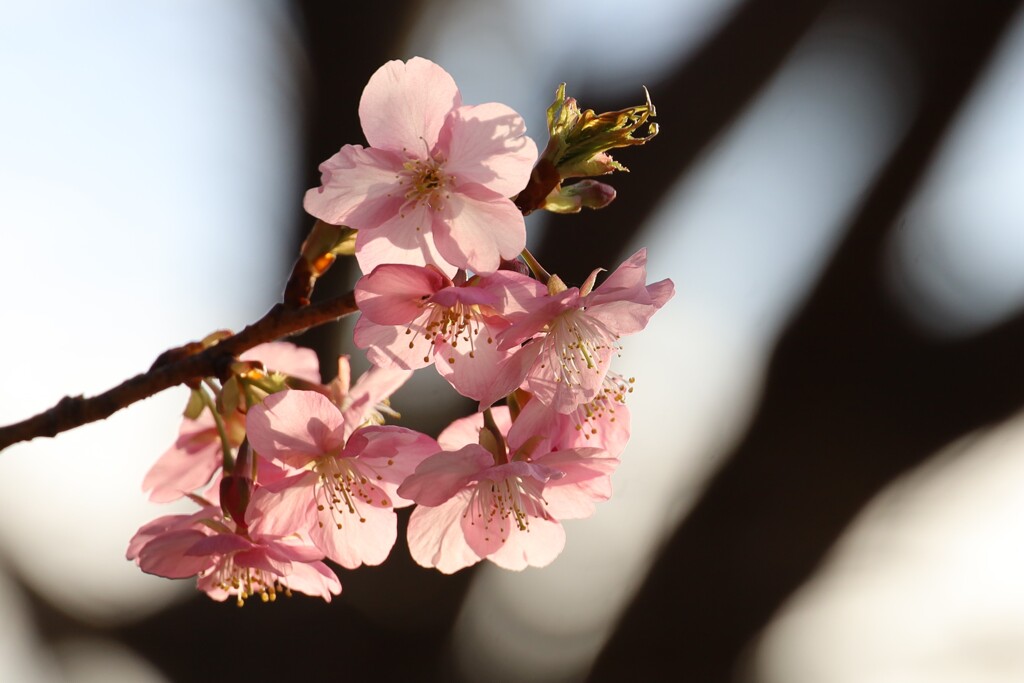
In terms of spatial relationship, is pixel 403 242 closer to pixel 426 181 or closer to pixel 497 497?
pixel 426 181

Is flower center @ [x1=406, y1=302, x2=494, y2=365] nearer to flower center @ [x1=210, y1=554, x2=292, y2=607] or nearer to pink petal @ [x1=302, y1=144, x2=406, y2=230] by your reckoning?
pink petal @ [x1=302, y1=144, x2=406, y2=230]

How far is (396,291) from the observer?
0.62 meters

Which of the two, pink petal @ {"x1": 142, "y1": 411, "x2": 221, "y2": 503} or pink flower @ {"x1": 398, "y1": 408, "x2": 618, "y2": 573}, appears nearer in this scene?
pink flower @ {"x1": 398, "y1": 408, "x2": 618, "y2": 573}

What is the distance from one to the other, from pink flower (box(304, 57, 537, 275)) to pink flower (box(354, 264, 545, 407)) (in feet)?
0.09

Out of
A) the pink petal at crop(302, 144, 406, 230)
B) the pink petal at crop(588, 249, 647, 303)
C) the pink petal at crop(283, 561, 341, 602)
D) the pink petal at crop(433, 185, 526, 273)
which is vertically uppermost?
the pink petal at crop(302, 144, 406, 230)

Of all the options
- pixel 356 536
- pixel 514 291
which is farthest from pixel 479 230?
pixel 356 536

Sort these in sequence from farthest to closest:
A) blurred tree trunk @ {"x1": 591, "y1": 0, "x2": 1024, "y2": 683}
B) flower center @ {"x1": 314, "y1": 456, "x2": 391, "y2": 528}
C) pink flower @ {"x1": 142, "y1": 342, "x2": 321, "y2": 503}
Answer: blurred tree trunk @ {"x1": 591, "y1": 0, "x2": 1024, "y2": 683}, pink flower @ {"x1": 142, "y1": 342, "x2": 321, "y2": 503}, flower center @ {"x1": 314, "y1": 456, "x2": 391, "y2": 528}

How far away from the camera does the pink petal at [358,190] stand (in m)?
0.63

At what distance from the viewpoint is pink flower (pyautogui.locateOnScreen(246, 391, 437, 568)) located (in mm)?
658

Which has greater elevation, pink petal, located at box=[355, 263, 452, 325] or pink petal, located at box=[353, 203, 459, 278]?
pink petal, located at box=[353, 203, 459, 278]

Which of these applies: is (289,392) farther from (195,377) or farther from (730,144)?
(730,144)

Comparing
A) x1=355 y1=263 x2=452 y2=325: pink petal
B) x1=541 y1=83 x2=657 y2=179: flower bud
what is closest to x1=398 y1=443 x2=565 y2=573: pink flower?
x1=355 y1=263 x2=452 y2=325: pink petal

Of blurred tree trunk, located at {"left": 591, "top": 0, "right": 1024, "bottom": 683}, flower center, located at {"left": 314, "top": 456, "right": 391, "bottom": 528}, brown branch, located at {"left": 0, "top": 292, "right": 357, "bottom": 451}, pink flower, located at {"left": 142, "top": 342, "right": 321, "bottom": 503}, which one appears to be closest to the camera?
brown branch, located at {"left": 0, "top": 292, "right": 357, "bottom": 451}

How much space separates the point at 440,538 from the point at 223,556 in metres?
0.18
